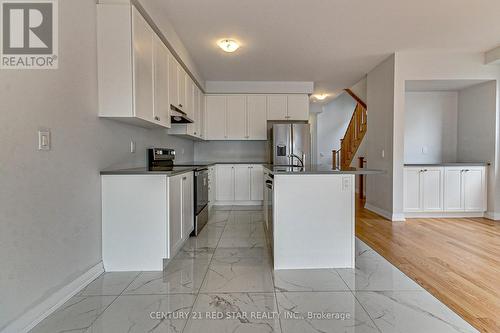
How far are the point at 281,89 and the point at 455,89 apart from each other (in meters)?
3.14

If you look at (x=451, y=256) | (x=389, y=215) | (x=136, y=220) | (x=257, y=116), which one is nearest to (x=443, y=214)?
(x=389, y=215)

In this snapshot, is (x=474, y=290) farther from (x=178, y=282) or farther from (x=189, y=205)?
(x=189, y=205)

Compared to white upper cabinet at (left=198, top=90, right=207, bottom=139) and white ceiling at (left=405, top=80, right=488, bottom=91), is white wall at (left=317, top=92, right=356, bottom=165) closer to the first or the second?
white ceiling at (left=405, top=80, right=488, bottom=91)

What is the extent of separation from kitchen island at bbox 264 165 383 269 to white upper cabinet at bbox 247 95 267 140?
3352 millimetres

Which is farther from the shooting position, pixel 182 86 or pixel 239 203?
pixel 239 203

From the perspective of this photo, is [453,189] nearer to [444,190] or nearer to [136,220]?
[444,190]

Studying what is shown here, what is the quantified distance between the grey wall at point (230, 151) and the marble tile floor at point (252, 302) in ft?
11.7

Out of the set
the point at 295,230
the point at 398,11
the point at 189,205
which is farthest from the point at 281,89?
the point at 295,230

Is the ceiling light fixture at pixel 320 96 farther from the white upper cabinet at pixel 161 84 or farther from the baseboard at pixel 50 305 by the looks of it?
the baseboard at pixel 50 305

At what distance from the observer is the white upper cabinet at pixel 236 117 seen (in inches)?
223

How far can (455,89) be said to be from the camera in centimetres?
484

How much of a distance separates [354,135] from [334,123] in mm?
1776

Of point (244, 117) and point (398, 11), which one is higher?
A: point (398, 11)

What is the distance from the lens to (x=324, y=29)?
10.9 ft
